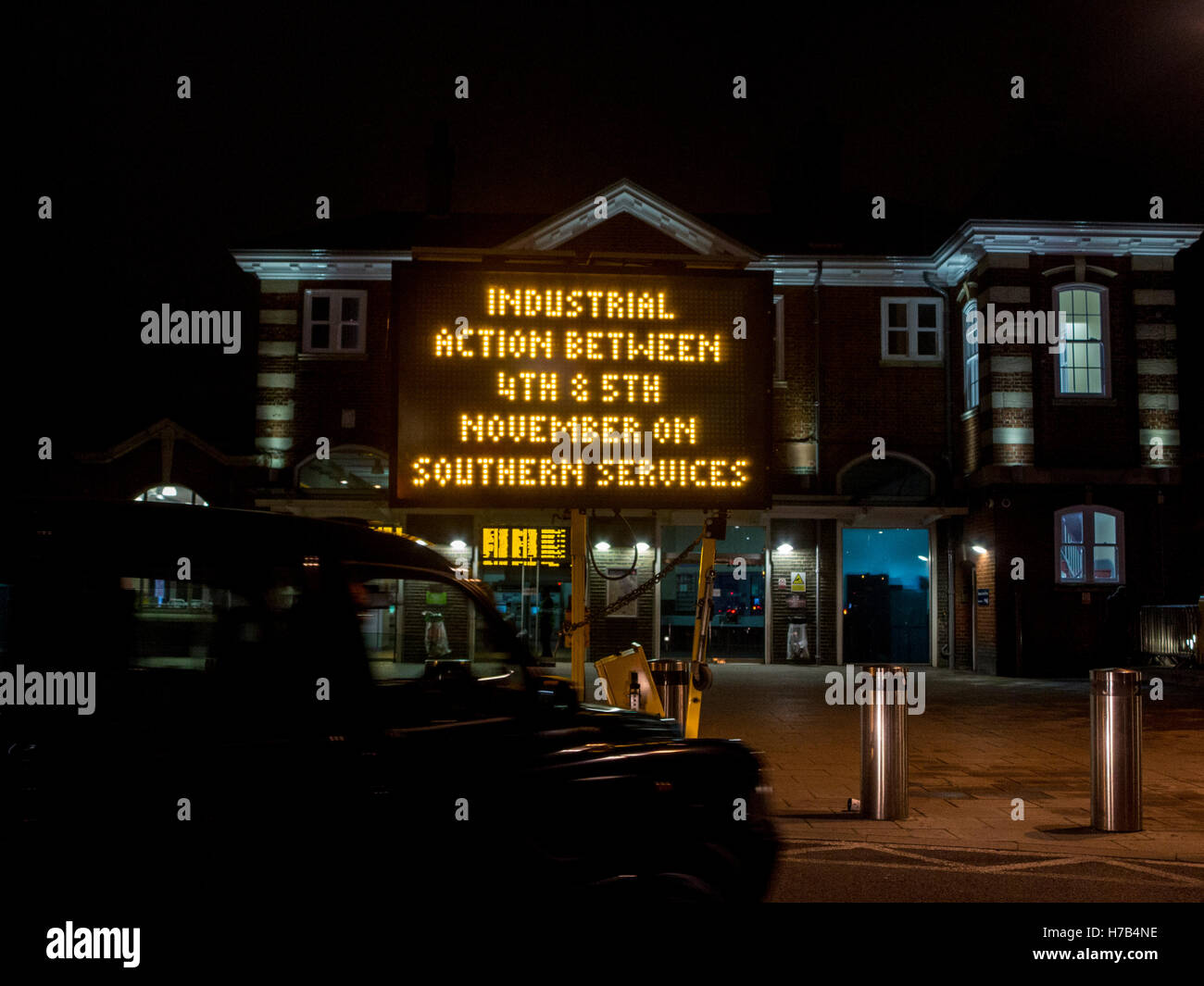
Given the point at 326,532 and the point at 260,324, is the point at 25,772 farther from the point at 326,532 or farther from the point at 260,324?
the point at 260,324

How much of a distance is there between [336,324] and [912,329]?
506 inches

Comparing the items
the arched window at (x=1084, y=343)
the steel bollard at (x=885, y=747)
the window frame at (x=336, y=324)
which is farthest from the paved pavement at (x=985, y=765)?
the window frame at (x=336, y=324)

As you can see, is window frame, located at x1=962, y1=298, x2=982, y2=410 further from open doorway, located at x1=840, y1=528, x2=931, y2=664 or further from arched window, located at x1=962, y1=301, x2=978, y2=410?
open doorway, located at x1=840, y1=528, x2=931, y2=664

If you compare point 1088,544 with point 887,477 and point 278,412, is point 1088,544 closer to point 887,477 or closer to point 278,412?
point 887,477

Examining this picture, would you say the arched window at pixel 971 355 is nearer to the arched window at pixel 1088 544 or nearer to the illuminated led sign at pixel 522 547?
the arched window at pixel 1088 544

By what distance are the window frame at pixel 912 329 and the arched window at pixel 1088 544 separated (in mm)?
4759

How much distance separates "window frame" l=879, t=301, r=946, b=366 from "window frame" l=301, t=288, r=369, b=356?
38.0 feet

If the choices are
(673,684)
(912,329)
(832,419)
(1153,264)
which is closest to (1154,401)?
(1153,264)

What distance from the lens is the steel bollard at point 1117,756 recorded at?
7.77 metres

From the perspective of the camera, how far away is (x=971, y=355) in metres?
23.3
